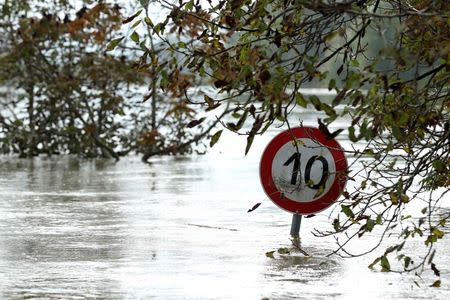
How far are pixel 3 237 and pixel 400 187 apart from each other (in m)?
5.69

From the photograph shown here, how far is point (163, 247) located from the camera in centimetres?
1230

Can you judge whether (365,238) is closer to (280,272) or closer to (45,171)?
(280,272)

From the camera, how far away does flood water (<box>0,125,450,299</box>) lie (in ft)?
32.0

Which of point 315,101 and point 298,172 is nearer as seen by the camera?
point 315,101

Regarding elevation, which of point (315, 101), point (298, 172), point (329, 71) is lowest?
point (298, 172)

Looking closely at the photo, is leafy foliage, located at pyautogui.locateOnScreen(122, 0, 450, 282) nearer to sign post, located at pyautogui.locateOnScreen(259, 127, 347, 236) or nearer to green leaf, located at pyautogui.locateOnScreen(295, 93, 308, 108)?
green leaf, located at pyautogui.locateOnScreen(295, 93, 308, 108)

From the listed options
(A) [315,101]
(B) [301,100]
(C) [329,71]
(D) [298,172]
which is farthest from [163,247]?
(A) [315,101]

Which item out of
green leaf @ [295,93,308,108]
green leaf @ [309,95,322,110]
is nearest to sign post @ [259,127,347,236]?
green leaf @ [295,93,308,108]

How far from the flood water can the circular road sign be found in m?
0.38

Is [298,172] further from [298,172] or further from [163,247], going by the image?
[163,247]

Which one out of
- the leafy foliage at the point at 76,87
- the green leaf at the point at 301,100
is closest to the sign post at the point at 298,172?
the green leaf at the point at 301,100

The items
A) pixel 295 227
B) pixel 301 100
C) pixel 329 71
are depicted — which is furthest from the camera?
pixel 295 227

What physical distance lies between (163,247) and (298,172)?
1275 mm

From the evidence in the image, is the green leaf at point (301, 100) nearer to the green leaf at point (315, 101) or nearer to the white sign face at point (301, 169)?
Result: the green leaf at point (315, 101)
